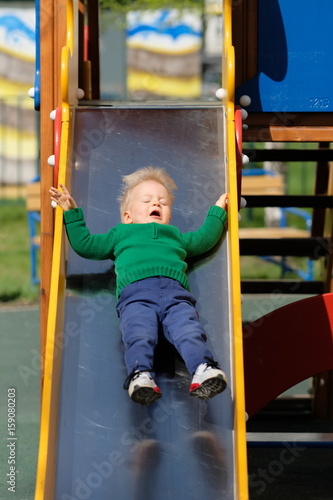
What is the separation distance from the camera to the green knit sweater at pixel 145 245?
365 cm

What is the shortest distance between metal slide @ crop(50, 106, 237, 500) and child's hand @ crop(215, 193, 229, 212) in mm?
99

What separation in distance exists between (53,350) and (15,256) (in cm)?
738

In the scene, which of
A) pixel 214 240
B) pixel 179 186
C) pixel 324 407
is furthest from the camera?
pixel 324 407

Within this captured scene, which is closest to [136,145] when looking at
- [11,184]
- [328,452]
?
[328,452]

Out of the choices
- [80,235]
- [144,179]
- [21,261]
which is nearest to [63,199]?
[80,235]

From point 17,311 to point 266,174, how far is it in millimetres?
4053

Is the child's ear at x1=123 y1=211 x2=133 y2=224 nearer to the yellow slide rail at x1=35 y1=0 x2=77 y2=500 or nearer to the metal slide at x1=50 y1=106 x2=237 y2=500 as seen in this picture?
the metal slide at x1=50 y1=106 x2=237 y2=500

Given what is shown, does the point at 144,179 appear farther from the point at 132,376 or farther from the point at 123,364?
the point at 132,376

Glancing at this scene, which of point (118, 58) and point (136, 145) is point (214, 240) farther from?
point (118, 58)

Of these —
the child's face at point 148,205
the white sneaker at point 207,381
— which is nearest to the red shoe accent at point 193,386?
the white sneaker at point 207,381

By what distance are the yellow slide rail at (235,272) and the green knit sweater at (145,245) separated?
0.13 metres

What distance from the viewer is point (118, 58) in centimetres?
1973

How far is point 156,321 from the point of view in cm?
347

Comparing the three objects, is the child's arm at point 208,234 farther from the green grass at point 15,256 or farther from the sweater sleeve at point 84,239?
the green grass at point 15,256
